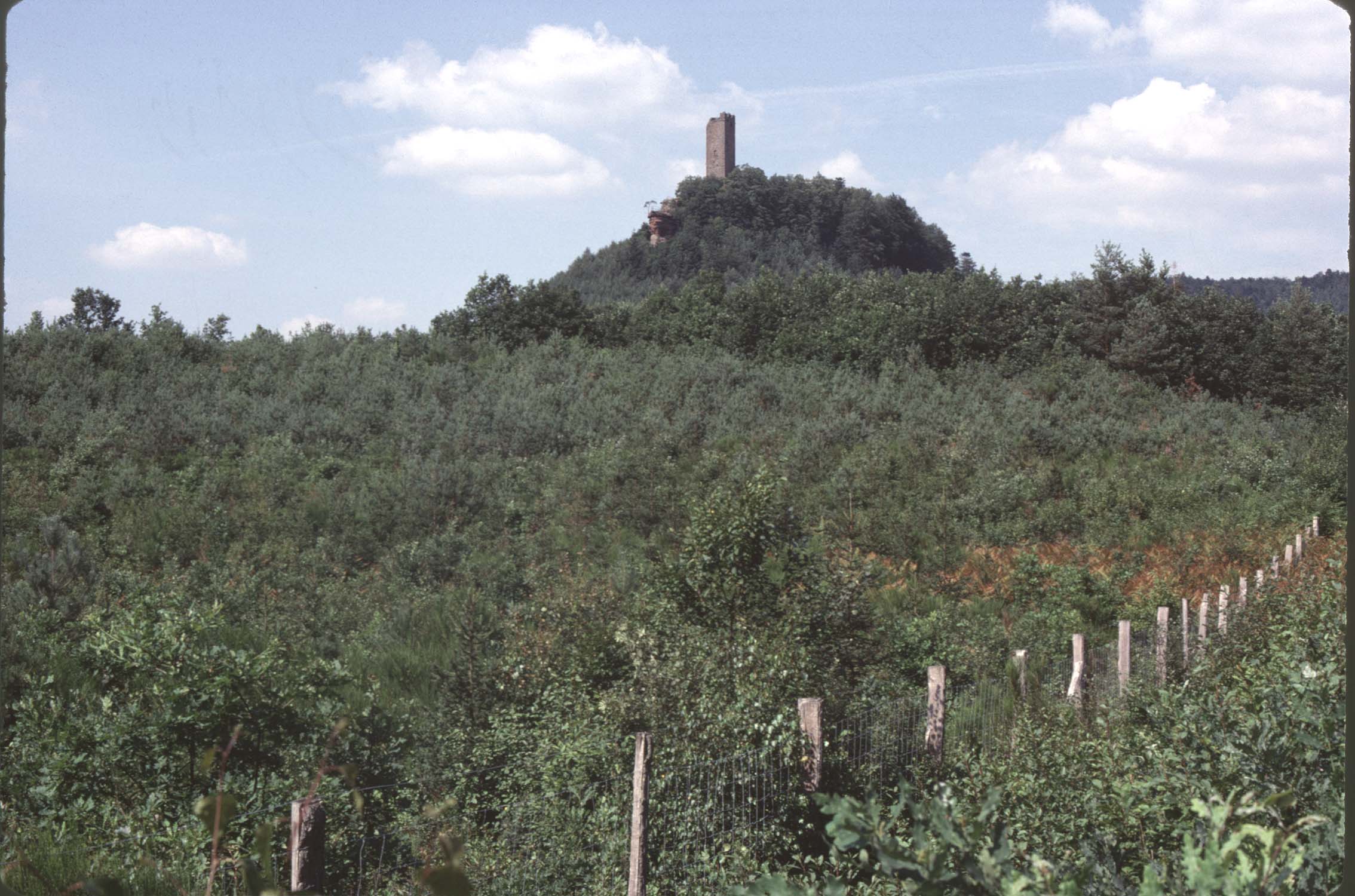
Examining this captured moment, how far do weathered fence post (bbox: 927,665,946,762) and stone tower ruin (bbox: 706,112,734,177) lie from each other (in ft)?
286

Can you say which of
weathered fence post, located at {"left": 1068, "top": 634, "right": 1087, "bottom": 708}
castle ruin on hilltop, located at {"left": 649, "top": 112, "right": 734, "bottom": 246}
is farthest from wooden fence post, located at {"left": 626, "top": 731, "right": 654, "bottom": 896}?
castle ruin on hilltop, located at {"left": 649, "top": 112, "right": 734, "bottom": 246}

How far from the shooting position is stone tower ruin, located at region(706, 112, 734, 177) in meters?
90.2

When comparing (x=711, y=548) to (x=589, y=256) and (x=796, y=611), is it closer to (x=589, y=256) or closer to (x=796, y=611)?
(x=796, y=611)

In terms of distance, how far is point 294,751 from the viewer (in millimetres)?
6477

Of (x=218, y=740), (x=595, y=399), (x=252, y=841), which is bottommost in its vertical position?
(x=252, y=841)

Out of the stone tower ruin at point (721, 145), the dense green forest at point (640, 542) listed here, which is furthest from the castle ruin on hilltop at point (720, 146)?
the dense green forest at point (640, 542)

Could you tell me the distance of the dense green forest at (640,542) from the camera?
565 centimetres

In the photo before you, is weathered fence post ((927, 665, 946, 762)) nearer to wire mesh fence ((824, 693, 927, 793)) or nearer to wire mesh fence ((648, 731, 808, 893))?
wire mesh fence ((824, 693, 927, 793))

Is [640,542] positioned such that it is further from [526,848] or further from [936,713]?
[526,848]

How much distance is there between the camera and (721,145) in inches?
3573

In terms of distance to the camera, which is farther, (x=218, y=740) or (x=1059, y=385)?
(x=1059, y=385)

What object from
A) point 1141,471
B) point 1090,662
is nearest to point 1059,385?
point 1141,471

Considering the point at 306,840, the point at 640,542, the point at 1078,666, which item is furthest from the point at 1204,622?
the point at 640,542

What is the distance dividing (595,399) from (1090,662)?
19.4 metres
